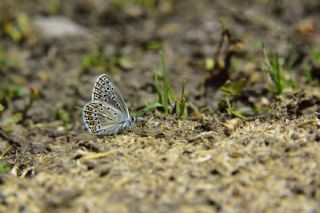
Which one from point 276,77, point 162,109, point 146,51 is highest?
point 146,51

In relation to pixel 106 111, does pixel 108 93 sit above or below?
above

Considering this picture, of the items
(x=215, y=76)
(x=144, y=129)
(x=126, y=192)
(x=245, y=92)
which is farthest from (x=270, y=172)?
(x=215, y=76)

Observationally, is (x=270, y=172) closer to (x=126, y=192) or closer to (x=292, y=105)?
(x=126, y=192)

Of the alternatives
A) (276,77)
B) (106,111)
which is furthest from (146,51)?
(106,111)

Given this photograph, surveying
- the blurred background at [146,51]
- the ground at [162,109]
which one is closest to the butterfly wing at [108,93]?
the ground at [162,109]

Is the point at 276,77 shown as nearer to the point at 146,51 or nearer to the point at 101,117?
the point at 101,117

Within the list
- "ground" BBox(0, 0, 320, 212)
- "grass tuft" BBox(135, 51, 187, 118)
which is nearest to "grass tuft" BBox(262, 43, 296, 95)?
"ground" BBox(0, 0, 320, 212)

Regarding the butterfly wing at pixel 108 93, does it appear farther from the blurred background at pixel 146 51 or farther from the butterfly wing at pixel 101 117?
the blurred background at pixel 146 51

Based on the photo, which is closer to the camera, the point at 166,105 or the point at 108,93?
the point at 108,93

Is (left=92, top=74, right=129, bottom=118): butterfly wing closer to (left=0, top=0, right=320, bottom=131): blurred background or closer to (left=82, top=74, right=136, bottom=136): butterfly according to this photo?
(left=82, top=74, right=136, bottom=136): butterfly
